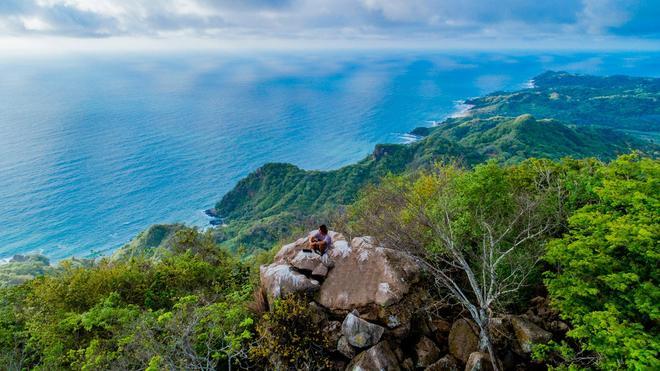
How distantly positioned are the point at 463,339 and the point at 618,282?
5518 mm

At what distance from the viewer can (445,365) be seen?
13258 millimetres

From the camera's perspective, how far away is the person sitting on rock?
18.1m

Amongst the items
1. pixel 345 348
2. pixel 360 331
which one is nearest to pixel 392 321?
pixel 360 331

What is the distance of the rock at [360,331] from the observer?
14.0 m

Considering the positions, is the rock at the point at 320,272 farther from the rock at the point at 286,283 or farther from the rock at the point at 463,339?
the rock at the point at 463,339

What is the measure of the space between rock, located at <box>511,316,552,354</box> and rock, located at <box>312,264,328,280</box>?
26.4ft

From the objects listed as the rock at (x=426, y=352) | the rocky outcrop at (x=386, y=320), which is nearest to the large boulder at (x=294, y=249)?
the rocky outcrop at (x=386, y=320)

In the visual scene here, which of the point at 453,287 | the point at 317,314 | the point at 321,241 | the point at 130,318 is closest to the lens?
the point at 317,314

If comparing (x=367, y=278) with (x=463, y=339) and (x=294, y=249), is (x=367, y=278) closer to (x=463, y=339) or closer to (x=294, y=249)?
(x=463, y=339)

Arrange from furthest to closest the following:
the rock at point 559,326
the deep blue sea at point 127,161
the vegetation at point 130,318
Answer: the deep blue sea at point 127,161, the rock at point 559,326, the vegetation at point 130,318

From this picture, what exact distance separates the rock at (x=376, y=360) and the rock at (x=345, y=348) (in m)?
0.39

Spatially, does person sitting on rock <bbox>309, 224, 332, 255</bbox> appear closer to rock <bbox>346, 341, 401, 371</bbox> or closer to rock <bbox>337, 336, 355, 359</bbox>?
rock <bbox>337, 336, 355, 359</bbox>

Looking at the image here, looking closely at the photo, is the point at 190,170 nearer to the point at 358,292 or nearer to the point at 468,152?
the point at 468,152

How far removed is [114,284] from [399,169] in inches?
4626
